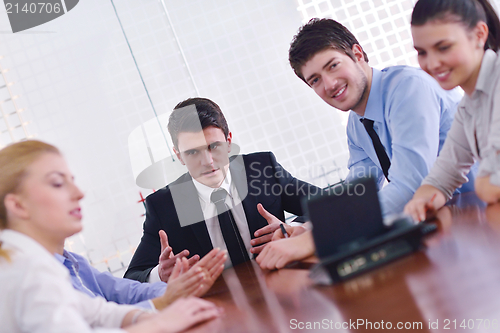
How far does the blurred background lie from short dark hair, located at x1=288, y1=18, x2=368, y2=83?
5.52ft

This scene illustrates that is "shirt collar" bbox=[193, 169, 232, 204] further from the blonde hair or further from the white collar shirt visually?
the blonde hair

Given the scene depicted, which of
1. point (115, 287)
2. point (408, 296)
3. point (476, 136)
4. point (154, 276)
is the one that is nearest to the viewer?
point (408, 296)

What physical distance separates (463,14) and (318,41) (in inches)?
Result: 32.3

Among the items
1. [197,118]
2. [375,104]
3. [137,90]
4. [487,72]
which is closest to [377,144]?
[375,104]

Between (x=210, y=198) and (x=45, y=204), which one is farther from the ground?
(x=45, y=204)

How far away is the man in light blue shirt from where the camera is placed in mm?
1608

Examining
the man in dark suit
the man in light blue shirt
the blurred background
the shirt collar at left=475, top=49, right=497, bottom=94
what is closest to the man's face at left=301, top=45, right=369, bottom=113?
the man in light blue shirt

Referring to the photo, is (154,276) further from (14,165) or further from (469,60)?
(469,60)

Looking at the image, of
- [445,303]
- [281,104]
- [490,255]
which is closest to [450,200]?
[490,255]

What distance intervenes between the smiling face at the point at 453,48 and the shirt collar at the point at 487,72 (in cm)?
2

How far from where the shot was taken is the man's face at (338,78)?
194 centimetres

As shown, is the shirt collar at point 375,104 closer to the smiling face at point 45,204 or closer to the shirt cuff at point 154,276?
the shirt cuff at point 154,276

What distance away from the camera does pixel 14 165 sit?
0.91 meters

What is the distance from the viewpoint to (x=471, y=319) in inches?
19.6
